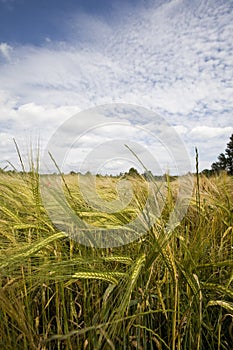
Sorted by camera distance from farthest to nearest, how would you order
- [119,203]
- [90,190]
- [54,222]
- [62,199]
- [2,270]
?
1. [90,190]
2. [119,203]
3. [54,222]
4. [62,199]
5. [2,270]

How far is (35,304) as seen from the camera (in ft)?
3.33

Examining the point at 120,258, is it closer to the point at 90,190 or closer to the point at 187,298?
the point at 187,298

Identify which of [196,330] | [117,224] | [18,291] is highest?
[117,224]

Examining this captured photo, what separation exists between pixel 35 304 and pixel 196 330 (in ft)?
1.61

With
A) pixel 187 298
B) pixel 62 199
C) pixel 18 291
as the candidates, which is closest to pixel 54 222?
pixel 62 199

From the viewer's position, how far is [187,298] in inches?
35.5

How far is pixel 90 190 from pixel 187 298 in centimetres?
92

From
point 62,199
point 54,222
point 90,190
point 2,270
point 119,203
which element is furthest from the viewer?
point 90,190

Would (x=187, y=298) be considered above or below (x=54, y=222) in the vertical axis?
below

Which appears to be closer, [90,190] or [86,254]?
[86,254]

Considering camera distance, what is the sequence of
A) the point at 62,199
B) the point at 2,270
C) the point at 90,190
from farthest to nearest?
the point at 90,190, the point at 62,199, the point at 2,270

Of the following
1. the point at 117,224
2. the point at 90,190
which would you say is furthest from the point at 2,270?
the point at 90,190

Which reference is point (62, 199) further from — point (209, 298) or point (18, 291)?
point (209, 298)

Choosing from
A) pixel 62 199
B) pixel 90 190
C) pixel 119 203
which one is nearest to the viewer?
pixel 62 199
